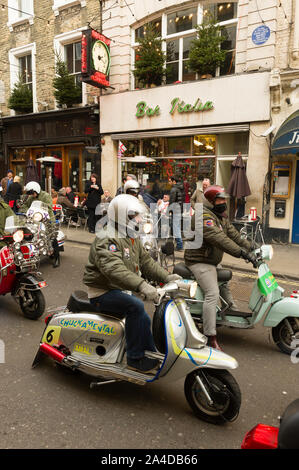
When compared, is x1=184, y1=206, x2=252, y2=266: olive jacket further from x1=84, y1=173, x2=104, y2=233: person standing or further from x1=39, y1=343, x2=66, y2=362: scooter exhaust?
x1=84, y1=173, x2=104, y2=233: person standing

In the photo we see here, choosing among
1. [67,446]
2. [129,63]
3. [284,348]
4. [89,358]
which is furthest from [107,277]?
[129,63]

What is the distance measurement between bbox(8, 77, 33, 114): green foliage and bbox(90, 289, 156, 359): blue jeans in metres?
16.9

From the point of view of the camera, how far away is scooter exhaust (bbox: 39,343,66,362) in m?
3.50

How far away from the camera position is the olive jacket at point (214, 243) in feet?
13.6

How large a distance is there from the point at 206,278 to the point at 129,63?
1222 centimetres

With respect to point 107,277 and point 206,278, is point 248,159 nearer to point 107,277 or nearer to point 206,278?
point 206,278

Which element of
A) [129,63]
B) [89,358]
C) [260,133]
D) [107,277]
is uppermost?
[129,63]

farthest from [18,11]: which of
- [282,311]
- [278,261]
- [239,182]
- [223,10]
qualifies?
[282,311]

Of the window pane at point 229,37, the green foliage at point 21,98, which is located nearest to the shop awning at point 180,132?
the window pane at point 229,37

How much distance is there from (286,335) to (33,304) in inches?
138

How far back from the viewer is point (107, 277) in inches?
125

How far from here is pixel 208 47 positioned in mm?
11547

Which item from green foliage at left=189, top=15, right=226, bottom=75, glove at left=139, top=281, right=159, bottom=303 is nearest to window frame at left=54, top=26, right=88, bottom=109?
green foliage at left=189, top=15, right=226, bottom=75

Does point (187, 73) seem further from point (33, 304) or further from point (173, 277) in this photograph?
point (173, 277)
